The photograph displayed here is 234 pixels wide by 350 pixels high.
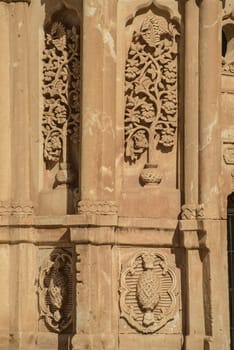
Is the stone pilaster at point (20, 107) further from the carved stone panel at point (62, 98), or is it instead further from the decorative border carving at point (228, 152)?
the decorative border carving at point (228, 152)

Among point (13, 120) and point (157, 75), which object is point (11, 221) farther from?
point (157, 75)

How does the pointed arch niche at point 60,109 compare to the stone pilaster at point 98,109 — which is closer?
the stone pilaster at point 98,109

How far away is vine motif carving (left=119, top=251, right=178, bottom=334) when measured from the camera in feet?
50.0

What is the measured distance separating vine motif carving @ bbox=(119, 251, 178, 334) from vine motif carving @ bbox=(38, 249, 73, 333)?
0.80m

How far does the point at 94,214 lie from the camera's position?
15.0m

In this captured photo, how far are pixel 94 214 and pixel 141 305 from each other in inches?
60.3

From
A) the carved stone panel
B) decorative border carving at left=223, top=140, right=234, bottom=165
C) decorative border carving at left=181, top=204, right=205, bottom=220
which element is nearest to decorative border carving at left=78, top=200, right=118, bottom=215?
the carved stone panel

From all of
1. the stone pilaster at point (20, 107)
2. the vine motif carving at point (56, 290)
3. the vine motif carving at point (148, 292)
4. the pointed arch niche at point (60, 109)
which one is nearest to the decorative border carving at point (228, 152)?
the vine motif carving at point (148, 292)

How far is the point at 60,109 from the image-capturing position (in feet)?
52.2

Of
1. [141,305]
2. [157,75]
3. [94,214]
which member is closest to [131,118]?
[157,75]

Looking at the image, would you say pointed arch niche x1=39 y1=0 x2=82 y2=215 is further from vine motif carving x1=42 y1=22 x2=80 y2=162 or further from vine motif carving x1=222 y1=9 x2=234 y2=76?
vine motif carving x1=222 y1=9 x2=234 y2=76

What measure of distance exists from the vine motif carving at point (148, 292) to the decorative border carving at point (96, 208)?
86cm

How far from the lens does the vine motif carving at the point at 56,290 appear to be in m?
15.4

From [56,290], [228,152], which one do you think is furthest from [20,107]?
[228,152]
